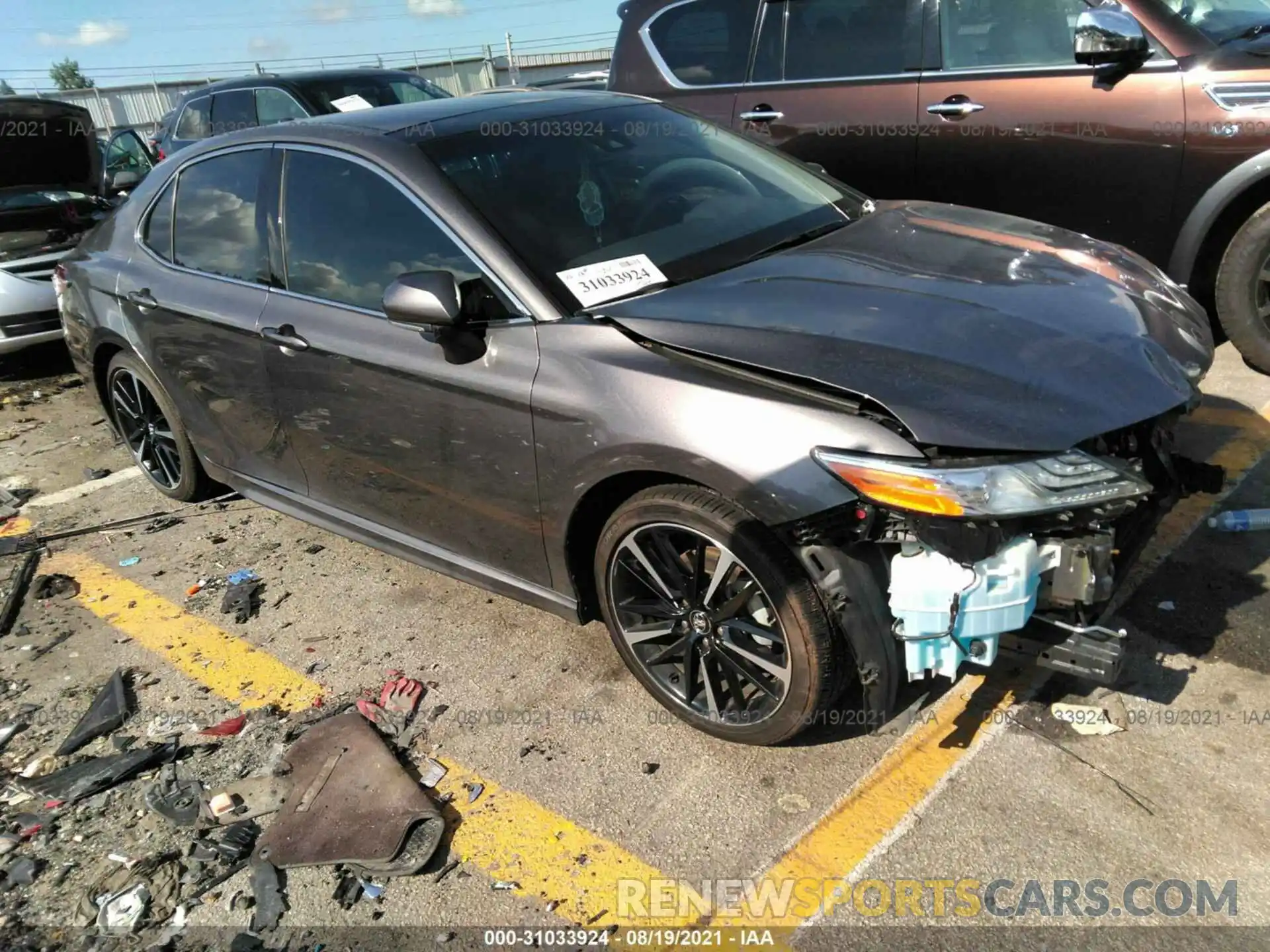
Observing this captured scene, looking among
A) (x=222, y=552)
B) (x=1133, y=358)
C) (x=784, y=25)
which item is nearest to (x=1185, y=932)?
(x=1133, y=358)

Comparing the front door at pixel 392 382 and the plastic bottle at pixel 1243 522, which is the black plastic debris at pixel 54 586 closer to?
the front door at pixel 392 382

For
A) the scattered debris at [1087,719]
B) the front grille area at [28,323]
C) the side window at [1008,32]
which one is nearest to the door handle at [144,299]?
the front grille area at [28,323]

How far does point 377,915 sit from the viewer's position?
91.8 inches

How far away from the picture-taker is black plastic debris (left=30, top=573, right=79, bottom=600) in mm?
4102

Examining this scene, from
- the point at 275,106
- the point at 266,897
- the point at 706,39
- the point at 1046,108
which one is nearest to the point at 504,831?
the point at 266,897

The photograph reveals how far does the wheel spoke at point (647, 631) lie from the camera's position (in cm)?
273

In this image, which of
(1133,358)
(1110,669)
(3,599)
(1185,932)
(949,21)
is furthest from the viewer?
(949,21)

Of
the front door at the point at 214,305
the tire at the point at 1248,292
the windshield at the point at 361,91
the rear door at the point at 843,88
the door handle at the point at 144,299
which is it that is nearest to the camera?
the front door at the point at 214,305

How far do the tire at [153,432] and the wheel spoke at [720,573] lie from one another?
9.34 ft

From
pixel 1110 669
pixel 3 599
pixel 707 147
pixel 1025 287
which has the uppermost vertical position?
pixel 707 147

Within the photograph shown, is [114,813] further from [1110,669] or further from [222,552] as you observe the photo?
[1110,669]

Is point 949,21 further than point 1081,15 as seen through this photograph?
Yes

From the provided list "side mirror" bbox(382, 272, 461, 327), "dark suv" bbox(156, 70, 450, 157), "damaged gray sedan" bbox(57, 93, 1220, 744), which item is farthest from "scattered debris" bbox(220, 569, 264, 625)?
"dark suv" bbox(156, 70, 450, 157)

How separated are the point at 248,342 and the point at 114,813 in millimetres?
1676
